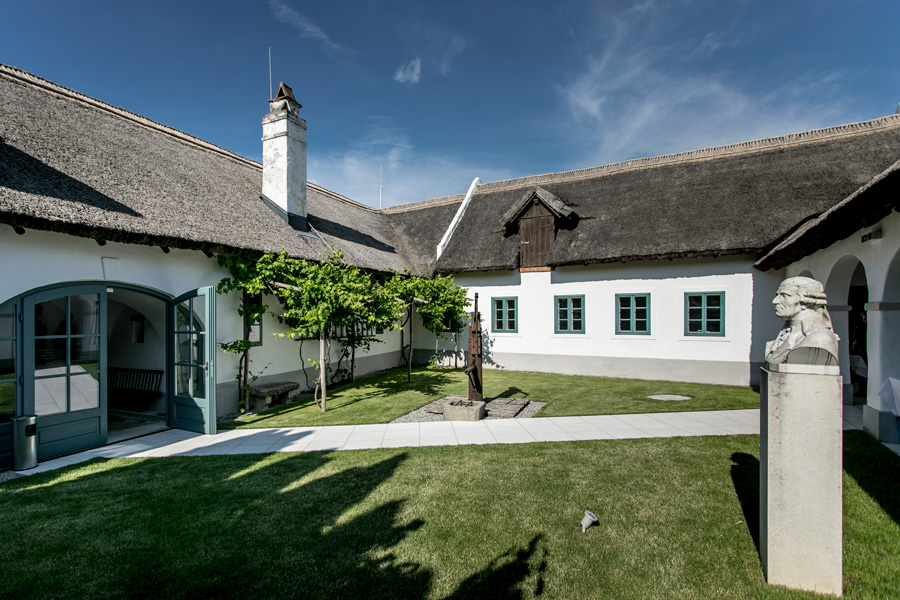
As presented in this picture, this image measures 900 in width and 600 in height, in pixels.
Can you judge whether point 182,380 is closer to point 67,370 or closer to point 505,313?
point 67,370

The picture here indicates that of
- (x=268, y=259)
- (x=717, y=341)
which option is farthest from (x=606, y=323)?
(x=268, y=259)

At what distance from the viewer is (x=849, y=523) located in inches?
175

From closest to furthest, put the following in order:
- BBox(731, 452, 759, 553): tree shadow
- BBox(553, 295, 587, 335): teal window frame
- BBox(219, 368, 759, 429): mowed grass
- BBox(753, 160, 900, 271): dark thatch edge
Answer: BBox(731, 452, 759, 553): tree shadow
BBox(753, 160, 900, 271): dark thatch edge
BBox(219, 368, 759, 429): mowed grass
BBox(553, 295, 587, 335): teal window frame

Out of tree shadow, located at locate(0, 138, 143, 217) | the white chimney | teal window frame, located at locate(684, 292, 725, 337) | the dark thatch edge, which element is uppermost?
the white chimney

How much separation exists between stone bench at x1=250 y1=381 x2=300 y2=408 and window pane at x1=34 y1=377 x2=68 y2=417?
3582mm

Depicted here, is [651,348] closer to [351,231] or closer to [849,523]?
[849,523]

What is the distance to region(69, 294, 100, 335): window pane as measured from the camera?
7.27 metres

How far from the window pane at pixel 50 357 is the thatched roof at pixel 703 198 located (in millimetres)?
11273

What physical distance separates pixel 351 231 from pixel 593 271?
26.8ft

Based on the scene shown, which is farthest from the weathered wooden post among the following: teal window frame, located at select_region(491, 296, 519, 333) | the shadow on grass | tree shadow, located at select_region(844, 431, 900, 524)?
teal window frame, located at select_region(491, 296, 519, 333)

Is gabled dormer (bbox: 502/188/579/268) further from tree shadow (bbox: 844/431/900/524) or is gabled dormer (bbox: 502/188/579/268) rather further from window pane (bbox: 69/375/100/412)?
window pane (bbox: 69/375/100/412)

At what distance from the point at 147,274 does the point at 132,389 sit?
3997mm

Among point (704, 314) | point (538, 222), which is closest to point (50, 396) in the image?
point (538, 222)

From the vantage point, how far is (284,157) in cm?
1221
